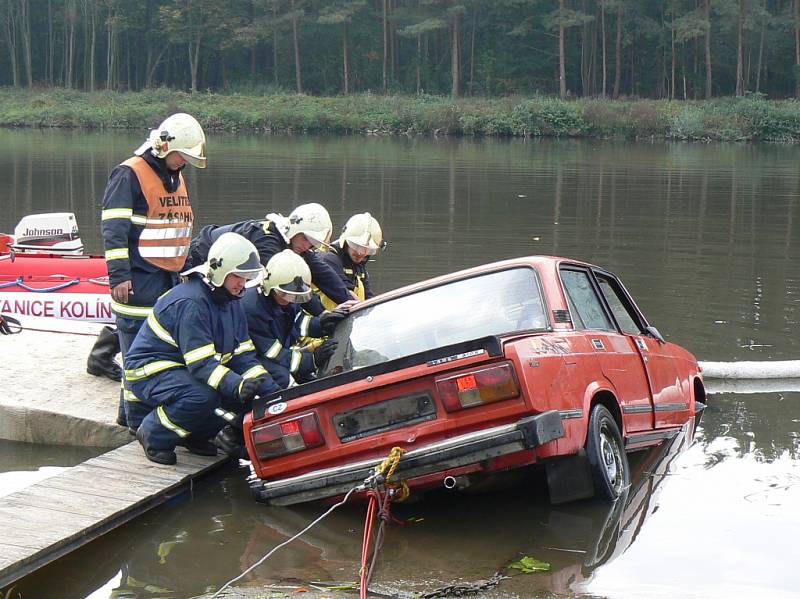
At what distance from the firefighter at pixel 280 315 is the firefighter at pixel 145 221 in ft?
2.74

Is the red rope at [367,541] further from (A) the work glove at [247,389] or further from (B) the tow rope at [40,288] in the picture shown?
(B) the tow rope at [40,288]

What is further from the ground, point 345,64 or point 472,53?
point 472,53

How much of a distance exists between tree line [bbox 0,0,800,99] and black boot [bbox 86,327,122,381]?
64586 mm

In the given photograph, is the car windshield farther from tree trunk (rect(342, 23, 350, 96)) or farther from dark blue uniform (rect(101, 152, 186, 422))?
tree trunk (rect(342, 23, 350, 96))

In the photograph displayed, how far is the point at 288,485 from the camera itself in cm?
619

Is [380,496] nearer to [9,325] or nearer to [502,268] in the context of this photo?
[502,268]

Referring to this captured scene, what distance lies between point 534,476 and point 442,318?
1.22 metres

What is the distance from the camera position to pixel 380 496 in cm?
596

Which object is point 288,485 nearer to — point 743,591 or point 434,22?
point 743,591

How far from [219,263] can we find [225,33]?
78.1 meters

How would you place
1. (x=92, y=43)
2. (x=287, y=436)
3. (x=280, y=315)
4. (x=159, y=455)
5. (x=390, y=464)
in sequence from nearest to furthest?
1. (x=390, y=464)
2. (x=287, y=436)
3. (x=159, y=455)
4. (x=280, y=315)
5. (x=92, y=43)

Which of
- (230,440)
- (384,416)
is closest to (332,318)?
(230,440)

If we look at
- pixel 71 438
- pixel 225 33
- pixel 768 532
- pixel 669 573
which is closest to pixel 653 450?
pixel 768 532

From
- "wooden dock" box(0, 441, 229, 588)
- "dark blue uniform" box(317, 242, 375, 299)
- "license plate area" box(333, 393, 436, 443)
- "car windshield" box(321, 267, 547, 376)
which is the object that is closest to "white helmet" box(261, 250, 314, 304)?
"car windshield" box(321, 267, 547, 376)
